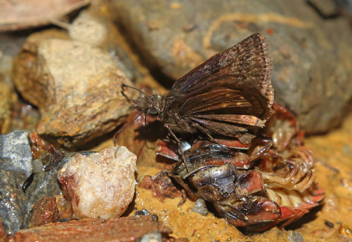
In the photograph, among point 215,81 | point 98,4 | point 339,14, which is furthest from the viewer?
point 339,14

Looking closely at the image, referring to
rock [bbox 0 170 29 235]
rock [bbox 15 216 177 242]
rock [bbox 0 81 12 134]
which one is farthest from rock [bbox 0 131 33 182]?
rock [bbox 0 81 12 134]

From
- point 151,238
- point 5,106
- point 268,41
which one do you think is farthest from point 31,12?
point 151,238

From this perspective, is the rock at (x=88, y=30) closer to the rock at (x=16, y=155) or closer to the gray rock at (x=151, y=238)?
the rock at (x=16, y=155)

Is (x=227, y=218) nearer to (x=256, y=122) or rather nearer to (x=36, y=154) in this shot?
(x=256, y=122)

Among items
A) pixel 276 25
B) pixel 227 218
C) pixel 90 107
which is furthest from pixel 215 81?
pixel 276 25

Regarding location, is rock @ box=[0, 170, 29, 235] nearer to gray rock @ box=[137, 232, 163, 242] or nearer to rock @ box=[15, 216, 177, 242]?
rock @ box=[15, 216, 177, 242]

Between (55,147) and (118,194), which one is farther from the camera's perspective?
(55,147)

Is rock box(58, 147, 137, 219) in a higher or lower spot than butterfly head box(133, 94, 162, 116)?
lower
